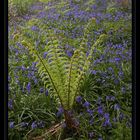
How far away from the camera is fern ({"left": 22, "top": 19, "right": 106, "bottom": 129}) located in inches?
63.2

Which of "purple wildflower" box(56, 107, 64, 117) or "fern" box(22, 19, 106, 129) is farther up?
"fern" box(22, 19, 106, 129)

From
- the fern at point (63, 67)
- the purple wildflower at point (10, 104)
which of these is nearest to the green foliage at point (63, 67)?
the fern at point (63, 67)

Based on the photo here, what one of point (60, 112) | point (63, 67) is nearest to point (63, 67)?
point (63, 67)

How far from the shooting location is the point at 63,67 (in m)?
1.64

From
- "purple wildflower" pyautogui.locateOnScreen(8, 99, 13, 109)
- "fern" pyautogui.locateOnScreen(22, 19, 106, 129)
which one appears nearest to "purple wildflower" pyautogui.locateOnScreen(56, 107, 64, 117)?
"fern" pyautogui.locateOnScreen(22, 19, 106, 129)

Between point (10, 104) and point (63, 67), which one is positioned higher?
point (63, 67)

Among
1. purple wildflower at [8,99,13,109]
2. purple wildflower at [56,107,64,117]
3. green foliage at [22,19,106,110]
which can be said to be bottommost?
purple wildflower at [56,107,64,117]

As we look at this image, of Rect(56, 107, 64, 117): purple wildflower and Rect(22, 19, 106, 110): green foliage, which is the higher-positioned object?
Rect(22, 19, 106, 110): green foliage

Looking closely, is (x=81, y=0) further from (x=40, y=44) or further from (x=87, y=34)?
(x=40, y=44)

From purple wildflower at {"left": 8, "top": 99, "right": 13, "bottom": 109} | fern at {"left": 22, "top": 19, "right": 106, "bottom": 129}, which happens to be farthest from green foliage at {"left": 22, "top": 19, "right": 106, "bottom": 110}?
purple wildflower at {"left": 8, "top": 99, "right": 13, "bottom": 109}

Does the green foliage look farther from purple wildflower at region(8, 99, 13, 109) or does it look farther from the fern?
purple wildflower at region(8, 99, 13, 109)

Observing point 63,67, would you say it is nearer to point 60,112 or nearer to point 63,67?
point 63,67

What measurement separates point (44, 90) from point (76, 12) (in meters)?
0.45
